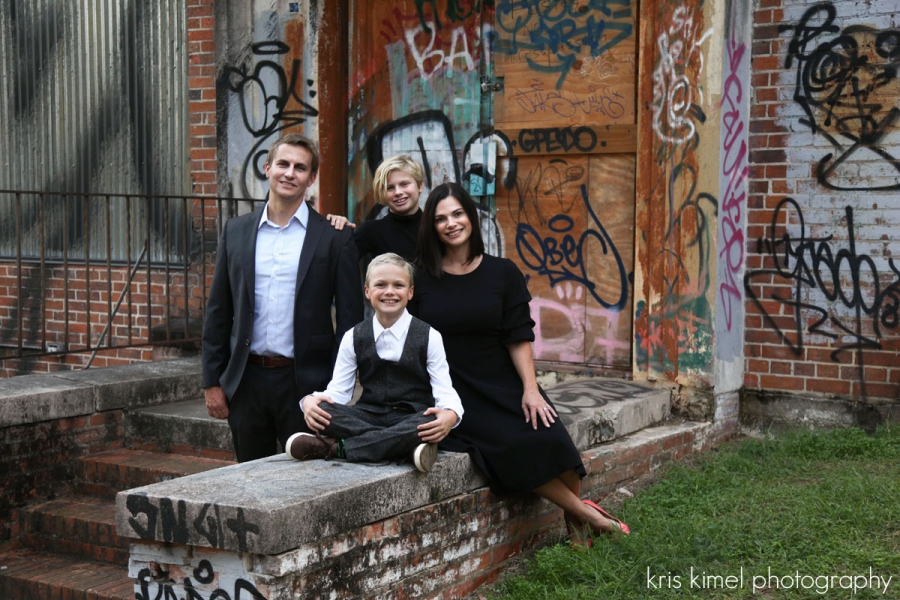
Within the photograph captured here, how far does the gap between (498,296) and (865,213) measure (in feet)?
9.20

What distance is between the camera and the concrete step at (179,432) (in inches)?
234

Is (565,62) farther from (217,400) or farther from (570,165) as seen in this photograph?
A: (217,400)

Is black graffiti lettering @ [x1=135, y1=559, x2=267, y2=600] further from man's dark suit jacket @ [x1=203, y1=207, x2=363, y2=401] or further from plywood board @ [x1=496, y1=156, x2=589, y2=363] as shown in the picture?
plywood board @ [x1=496, y1=156, x2=589, y2=363]

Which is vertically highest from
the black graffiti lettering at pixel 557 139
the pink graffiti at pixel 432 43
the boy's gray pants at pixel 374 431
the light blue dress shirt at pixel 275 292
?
the pink graffiti at pixel 432 43

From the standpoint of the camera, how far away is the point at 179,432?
19.9 feet

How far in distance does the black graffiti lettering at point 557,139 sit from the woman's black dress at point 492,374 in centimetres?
234

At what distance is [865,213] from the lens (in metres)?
6.12

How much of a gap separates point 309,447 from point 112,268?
5.16 m

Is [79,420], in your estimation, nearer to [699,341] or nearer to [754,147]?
[699,341]

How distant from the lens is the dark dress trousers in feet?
13.9

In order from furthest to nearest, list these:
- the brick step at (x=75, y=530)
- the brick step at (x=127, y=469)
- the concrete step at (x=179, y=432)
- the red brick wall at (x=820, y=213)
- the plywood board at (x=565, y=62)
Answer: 1. the plywood board at (x=565, y=62)
2. the red brick wall at (x=820, y=213)
3. the concrete step at (x=179, y=432)
4. the brick step at (x=127, y=469)
5. the brick step at (x=75, y=530)

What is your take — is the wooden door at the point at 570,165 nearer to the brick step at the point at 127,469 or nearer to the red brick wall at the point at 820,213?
the red brick wall at the point at 820,213

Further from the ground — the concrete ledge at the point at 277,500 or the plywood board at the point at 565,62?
the plywood board at the point at 565,62

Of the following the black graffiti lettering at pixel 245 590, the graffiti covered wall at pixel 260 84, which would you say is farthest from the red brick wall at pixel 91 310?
the black graffiti lettering at pixel 245 590
